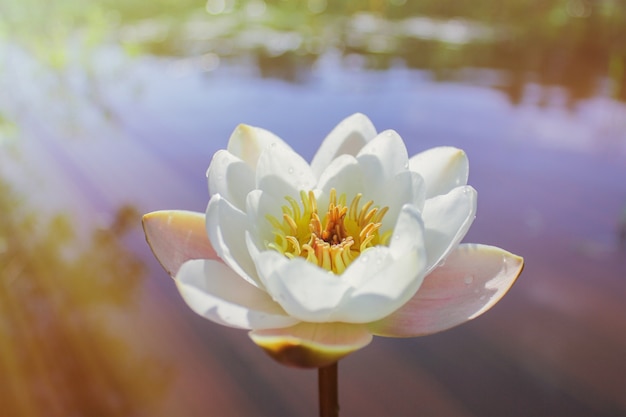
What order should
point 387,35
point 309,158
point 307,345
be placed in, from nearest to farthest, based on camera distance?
point 307,345, point 309,158, point 387,35

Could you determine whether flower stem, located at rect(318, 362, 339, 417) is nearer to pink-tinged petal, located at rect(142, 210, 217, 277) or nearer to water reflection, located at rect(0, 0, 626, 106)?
pink-tinged petal, located at rect(142, 210, 217, 277)

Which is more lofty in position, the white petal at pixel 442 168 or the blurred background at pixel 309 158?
the white petal at pixel 442 168

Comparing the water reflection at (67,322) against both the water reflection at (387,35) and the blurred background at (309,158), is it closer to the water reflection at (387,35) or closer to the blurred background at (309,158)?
the blurred background at (309,158)

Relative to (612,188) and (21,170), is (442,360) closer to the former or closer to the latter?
(612,188)

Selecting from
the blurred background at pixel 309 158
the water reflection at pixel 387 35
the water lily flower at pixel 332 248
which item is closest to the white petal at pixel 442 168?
the water lily flower at pixel 332 248

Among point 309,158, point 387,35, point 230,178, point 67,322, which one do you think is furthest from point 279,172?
point 387,35

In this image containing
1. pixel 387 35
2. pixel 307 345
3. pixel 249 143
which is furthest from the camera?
pixel 387 35

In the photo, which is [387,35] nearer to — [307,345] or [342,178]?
[342,178]
